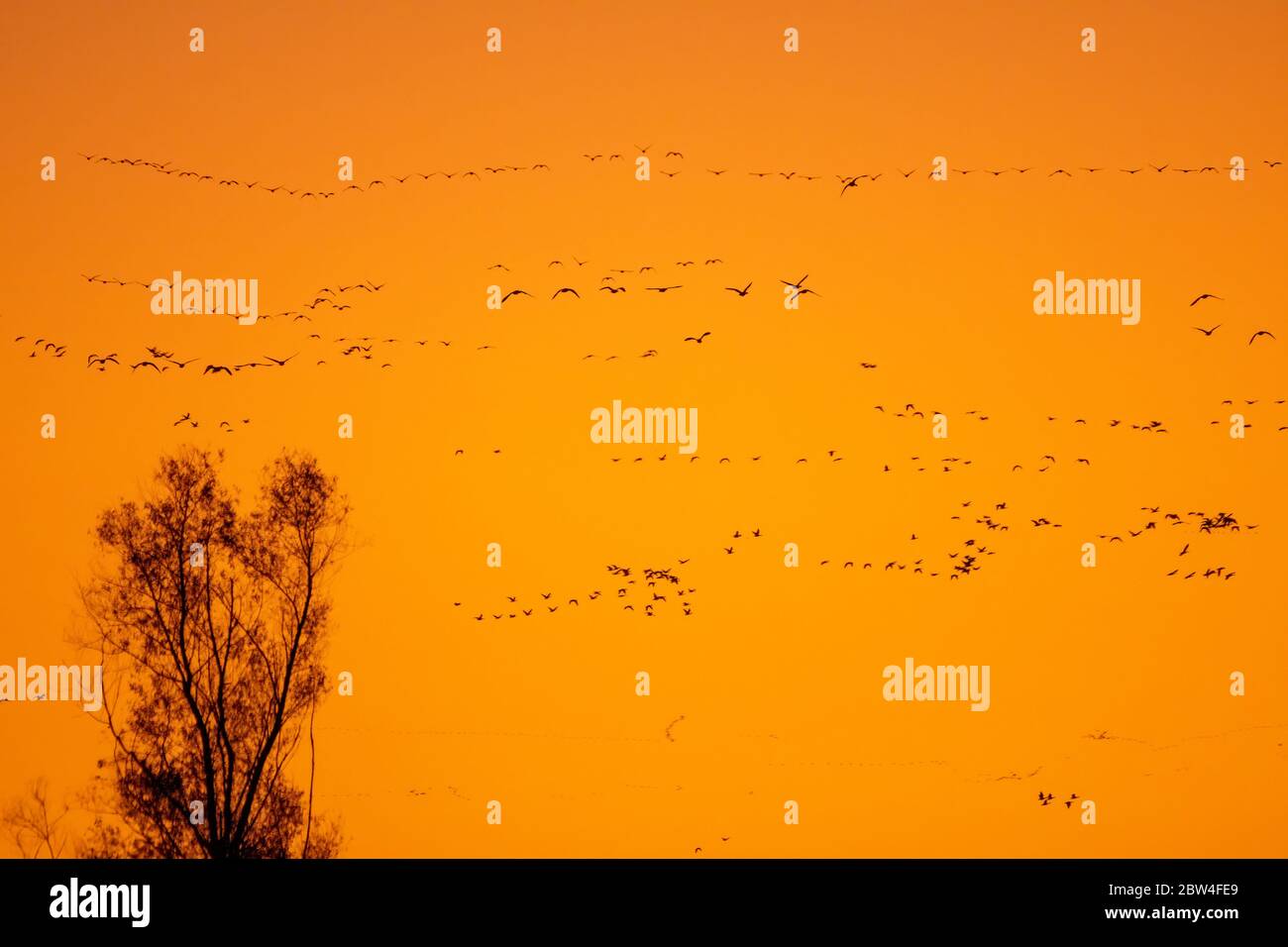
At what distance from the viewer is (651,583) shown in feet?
69.9
